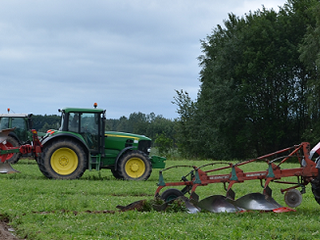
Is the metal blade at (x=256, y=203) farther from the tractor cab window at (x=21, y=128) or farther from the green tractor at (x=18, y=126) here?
the tractor cab window at (x=21, y=128)

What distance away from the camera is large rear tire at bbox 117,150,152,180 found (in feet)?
51.8

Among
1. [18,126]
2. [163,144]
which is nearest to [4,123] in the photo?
[18,126]

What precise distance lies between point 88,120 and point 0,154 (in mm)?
3661

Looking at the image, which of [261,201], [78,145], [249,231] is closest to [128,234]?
[249,231]

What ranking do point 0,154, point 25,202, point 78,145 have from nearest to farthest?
point 25,202 → point 78,145 → point 0,154

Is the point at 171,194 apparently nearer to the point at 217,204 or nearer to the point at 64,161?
the point at 217,204

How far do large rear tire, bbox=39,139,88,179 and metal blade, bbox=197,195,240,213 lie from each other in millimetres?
7165

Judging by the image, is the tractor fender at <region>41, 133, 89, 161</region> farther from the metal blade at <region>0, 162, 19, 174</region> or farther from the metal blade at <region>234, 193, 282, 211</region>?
the metal blade at <region>234, 193, 282, 211</region>

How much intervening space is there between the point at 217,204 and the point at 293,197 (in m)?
1.50

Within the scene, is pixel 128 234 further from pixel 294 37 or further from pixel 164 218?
pixel 294 37

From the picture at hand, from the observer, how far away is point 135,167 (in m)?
16.0

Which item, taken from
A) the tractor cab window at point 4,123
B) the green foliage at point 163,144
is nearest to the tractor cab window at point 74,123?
the tractor cab window at point 4,123

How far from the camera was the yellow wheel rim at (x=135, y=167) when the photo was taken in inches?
625

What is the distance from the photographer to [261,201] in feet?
30.9
